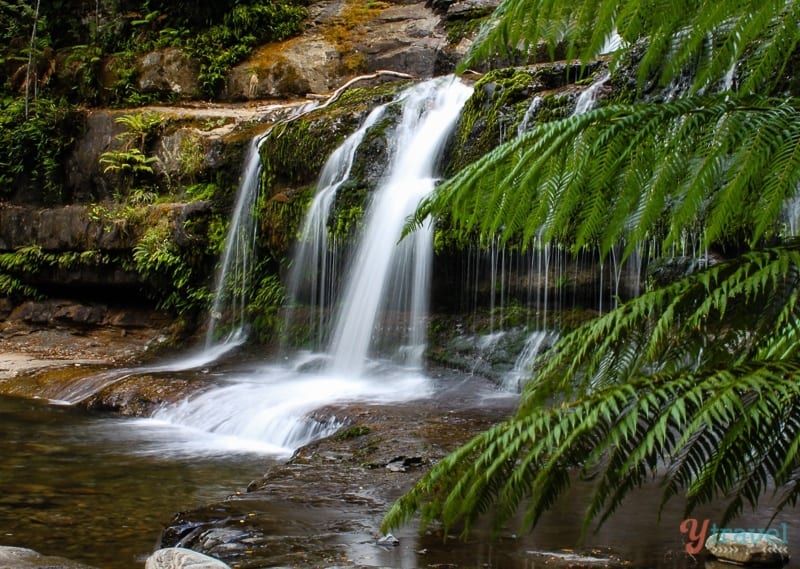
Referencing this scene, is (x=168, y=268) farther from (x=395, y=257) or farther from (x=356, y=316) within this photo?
(x=395, y=257)

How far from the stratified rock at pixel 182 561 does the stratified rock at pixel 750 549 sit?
1.93 metres

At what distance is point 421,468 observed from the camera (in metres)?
5.31

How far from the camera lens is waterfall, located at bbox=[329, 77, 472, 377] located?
1002 centimetres

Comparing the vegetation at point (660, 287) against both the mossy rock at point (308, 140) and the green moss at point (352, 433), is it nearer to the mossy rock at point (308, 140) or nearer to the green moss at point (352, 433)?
the green moss at point (352, 433)

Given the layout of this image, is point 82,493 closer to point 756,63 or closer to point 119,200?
point 756,63

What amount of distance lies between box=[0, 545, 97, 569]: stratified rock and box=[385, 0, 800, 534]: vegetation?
270 cm

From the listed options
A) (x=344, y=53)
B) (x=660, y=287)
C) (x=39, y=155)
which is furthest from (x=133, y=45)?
(x=660, y=287)

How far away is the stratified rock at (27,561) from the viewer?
11.1 ft

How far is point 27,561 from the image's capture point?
137 inches

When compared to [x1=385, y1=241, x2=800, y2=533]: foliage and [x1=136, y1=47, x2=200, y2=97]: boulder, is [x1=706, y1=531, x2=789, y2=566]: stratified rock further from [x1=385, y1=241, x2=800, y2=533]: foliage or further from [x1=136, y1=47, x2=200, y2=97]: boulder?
[x1=136, y1=47, x2=200, y2=97]: boulder

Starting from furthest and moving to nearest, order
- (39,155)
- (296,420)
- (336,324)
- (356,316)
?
(39,155) < (336,324) < (356,316) < (296,420)

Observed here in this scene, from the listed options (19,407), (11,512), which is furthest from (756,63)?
(19,407)

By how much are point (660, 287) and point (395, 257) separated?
347 inches

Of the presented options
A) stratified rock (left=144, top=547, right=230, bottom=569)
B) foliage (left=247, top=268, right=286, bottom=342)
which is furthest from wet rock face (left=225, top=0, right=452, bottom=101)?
stratified rock (left=144, top=547, right=230, bottom=569)
